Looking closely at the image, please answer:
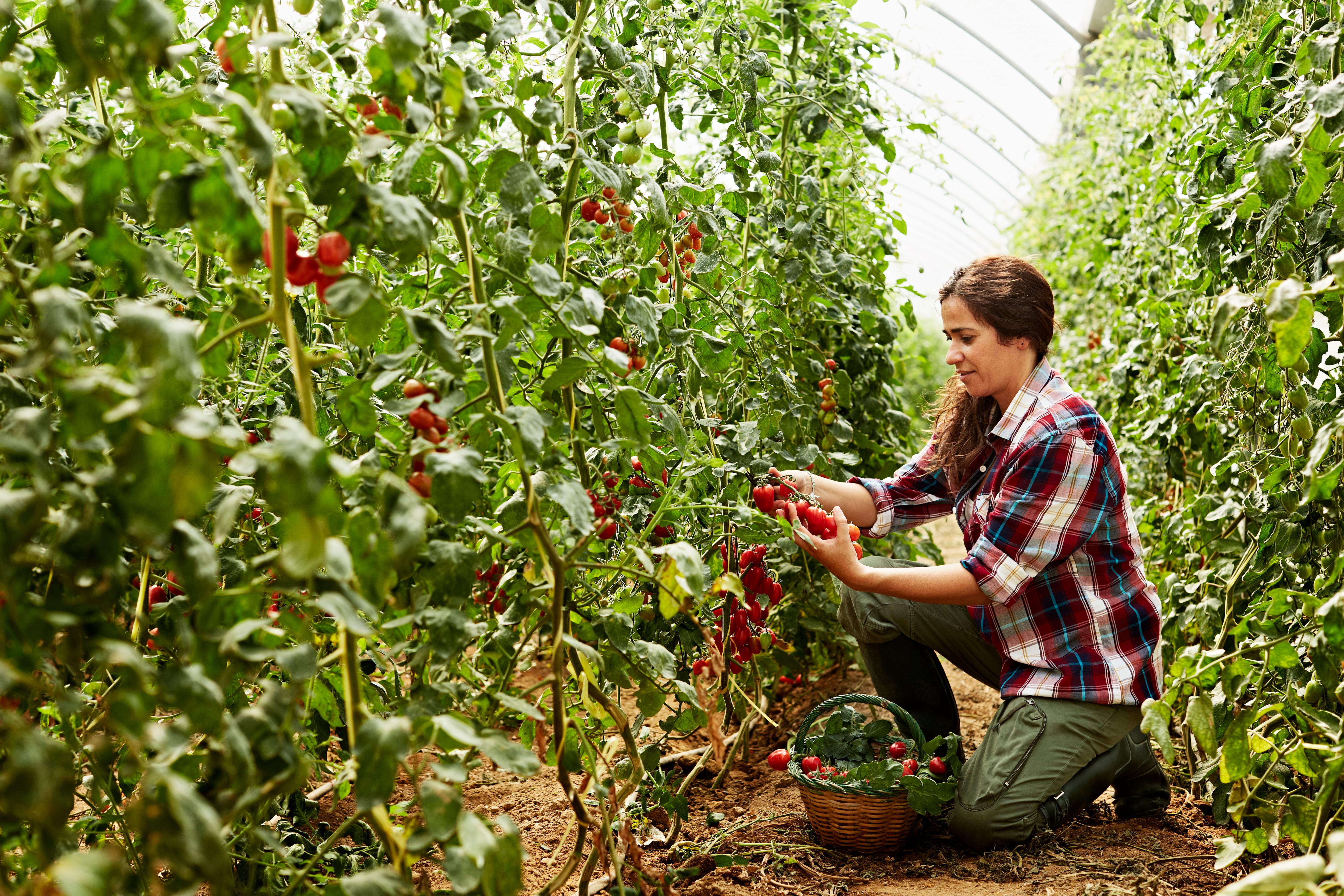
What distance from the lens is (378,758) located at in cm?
78

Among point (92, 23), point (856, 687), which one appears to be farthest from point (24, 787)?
point (856, 687)

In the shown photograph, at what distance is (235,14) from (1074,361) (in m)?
3.30

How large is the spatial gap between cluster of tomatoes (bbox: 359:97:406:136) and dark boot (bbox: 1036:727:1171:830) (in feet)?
5.02

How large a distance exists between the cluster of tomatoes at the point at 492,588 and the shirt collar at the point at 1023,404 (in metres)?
0.94

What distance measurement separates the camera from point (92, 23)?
25.2 inches

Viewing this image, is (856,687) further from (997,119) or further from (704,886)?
(997,119)

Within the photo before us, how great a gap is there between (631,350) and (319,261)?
588 millimetres

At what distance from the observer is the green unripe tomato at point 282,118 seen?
931 millimetres

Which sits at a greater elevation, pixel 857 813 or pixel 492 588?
pixel 492 588

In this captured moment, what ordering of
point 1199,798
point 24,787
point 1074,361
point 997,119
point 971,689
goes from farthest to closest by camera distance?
point 997,119
point 1074,361
point 971,689
point 1199,798
point 24,787

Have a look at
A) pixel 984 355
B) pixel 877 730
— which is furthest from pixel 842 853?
pixel 984 355

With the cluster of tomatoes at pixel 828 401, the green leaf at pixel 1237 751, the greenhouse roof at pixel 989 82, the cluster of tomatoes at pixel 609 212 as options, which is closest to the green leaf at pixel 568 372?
the cluster of tomatoes at pixel 609 212

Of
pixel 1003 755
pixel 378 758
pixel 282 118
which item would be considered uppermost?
pixel 282 118

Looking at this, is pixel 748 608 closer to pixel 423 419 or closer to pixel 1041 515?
pixel 1041 515
